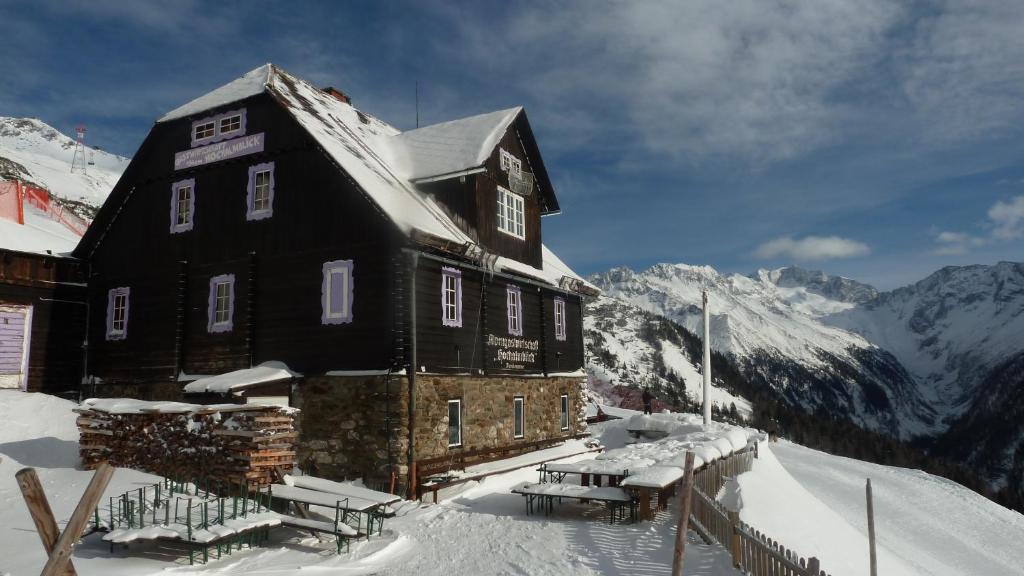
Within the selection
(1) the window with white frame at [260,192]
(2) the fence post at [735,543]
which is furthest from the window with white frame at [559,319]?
(2) the fence post at [735,543]

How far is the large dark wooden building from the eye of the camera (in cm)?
1828

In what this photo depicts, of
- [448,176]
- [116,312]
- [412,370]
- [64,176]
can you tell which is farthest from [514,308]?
[64,176]

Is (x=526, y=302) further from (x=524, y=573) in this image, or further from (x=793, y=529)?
(x=524, y=573)

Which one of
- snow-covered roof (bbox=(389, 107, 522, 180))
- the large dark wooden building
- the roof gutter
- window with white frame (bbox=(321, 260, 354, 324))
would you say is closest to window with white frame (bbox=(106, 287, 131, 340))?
the large dark wooden building

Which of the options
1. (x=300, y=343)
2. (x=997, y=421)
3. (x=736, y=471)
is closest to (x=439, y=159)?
(x=300, y=343)

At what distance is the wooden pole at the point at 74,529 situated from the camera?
20.5 feet

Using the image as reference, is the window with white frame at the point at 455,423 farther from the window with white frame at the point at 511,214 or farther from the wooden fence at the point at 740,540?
the wooden fence at the point at 740,540

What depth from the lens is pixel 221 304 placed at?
20938 millimetres

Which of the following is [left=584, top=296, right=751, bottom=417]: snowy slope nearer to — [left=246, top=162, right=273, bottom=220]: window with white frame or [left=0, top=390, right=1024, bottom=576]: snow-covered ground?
[left=0, top=390, right=1024, bottom=576]: snow-covered ground

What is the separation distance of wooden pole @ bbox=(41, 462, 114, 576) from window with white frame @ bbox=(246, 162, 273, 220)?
1475 centimetres

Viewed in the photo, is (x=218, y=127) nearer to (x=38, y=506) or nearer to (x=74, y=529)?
(x=38, y=506)

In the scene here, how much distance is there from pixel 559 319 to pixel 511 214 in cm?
505

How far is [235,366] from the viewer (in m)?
20.2

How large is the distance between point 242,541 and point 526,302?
547 inches
